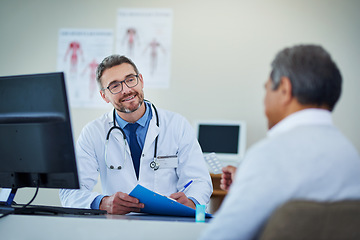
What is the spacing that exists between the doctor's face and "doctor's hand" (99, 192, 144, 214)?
0.59 meters

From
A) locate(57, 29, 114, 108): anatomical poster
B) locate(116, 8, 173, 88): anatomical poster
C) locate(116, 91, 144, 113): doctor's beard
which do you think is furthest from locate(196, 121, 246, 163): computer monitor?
locate(116, 91, 144, 113): doctor's beard

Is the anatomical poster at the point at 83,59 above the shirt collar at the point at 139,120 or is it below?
above

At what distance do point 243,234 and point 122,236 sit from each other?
0.40m

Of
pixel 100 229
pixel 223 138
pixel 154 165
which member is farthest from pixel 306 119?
pixel 223 138

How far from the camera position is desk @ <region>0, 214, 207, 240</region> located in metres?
1.05

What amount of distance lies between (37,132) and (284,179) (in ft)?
2.56

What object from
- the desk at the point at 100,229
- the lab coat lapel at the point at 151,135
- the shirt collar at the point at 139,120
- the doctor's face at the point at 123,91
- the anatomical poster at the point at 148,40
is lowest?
the desk at the point at 100,229

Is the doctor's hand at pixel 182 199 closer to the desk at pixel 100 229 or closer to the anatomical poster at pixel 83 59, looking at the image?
the desk at pixel 100 229

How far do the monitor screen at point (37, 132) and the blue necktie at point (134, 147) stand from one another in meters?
0.69

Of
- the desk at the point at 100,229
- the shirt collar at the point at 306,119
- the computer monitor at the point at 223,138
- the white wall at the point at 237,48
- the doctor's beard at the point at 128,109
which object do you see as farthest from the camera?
the white wall at the point at 237,48

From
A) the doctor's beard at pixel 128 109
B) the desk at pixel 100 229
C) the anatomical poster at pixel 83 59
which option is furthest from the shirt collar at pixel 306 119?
the anatomical poster at pixel 83 59

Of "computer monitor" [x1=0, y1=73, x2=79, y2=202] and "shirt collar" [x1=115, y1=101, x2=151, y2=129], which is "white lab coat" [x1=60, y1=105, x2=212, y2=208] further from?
"computer monitor" [x1=0, y1=73, x2=79, y2=202]

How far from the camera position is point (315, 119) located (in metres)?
0.87

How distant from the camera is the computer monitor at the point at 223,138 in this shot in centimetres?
306
